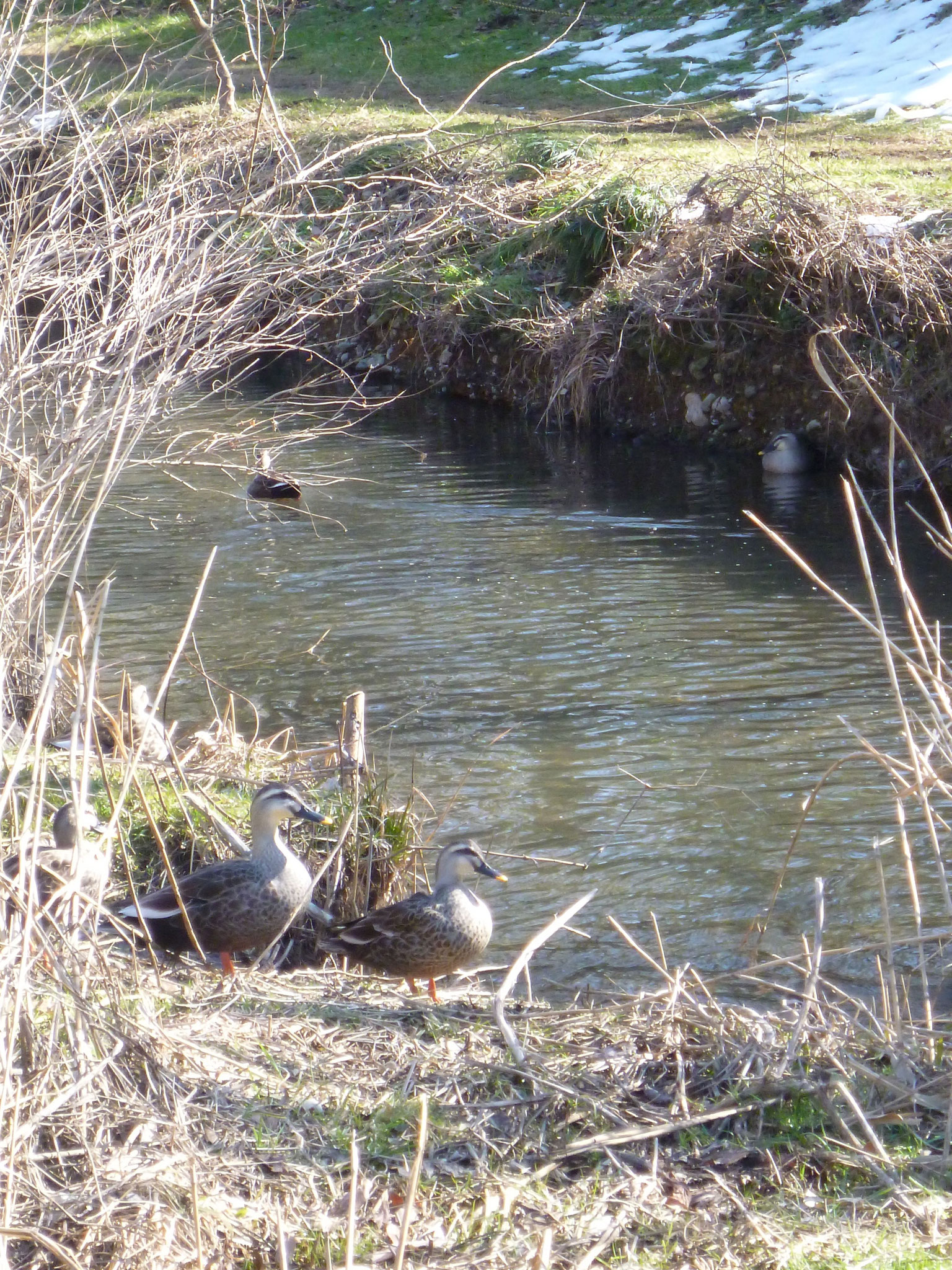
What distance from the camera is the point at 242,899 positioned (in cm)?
503

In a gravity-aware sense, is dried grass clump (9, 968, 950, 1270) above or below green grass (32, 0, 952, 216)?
below

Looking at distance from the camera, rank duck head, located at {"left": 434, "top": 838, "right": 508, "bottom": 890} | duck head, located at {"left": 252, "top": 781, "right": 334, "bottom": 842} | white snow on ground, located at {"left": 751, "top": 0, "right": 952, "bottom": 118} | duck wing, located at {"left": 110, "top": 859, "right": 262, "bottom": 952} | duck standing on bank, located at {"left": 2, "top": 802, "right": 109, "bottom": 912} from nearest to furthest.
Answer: duck standing on bank, located at {"left": 2, "top": 802, "right": 109, "bottom": 912}, duck wing, located at {"left": 110, "top": 859, "right": 262, "bottom": 952}, duck head, located at {"left": 252, "top": 781, "right": 334, "bottom": 842}, duck head, located at {"left": 434, "top": 838, "right": 508, "bottom": 890}, white snow on ground, located at {"left": 751, "top": 0, "right": 952, "bottom": 118}

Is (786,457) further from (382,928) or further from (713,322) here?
(382,928)

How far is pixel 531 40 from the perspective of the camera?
26281 millimetres

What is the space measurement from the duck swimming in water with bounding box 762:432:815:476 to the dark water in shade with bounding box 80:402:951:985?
13.4 inches

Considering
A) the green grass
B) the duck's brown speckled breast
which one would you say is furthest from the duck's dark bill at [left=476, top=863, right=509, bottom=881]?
the green grass

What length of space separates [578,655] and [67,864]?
→ 5.06 metres

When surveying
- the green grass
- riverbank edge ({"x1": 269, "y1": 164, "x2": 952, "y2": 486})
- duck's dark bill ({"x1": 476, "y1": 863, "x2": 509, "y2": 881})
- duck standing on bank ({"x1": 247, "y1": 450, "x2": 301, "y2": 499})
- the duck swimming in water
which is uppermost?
the green grass

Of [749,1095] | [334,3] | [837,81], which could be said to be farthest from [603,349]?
[334,3]

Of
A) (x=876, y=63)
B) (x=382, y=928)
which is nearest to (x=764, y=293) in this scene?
(x=876, y=63)

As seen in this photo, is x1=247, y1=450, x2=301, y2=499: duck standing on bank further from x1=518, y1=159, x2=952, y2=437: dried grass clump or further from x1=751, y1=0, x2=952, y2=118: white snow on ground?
x1=751, y1=0, x2=952, y2=118: white snow on ground

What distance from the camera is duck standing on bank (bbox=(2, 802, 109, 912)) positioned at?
297cm

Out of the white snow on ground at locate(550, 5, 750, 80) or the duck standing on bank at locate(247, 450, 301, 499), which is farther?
the white snow on ground at locate(550, 5, 750, 80)

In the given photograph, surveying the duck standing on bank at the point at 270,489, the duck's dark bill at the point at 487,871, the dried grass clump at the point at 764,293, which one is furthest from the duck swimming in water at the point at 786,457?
the duck's dark bill at the point at 487,871
